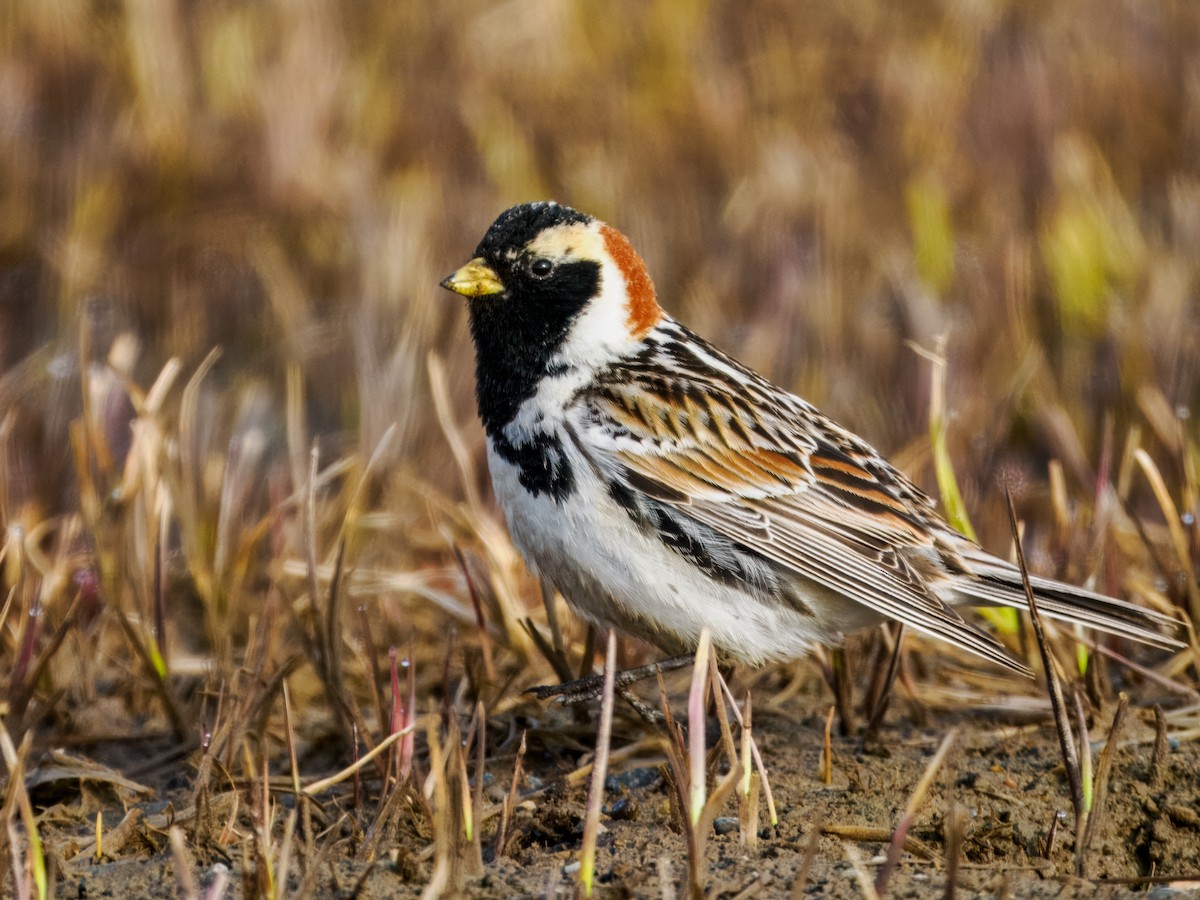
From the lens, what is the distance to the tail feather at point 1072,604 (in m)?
3.88

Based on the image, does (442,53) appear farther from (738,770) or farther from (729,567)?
(738,770)

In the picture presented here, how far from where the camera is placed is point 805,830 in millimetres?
3508

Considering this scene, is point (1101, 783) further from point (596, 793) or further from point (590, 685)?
point (590, 685)

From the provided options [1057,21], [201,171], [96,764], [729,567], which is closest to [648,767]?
[729,567]

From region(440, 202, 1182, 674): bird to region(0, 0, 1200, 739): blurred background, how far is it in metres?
0.58

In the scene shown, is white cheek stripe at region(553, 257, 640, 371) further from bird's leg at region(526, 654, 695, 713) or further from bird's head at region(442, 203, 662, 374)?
bird's leg at region(526, 654, 695, 713)

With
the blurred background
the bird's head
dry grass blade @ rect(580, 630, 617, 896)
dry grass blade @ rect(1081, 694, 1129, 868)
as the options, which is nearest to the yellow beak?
the bird's head

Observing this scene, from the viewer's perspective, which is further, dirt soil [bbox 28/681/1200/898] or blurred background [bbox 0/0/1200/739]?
blurred background [bbox 0/0/1200/739]

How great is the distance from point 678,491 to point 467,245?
3719 mm

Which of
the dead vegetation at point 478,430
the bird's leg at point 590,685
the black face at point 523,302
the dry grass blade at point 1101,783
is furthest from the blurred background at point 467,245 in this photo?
the dry grass blade at point 1101,783

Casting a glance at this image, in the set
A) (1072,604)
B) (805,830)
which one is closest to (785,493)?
(1072,604)

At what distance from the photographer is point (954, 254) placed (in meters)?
7.54

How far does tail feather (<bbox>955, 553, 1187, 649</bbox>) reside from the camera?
12.7ft

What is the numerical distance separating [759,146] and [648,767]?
500 centimetres
